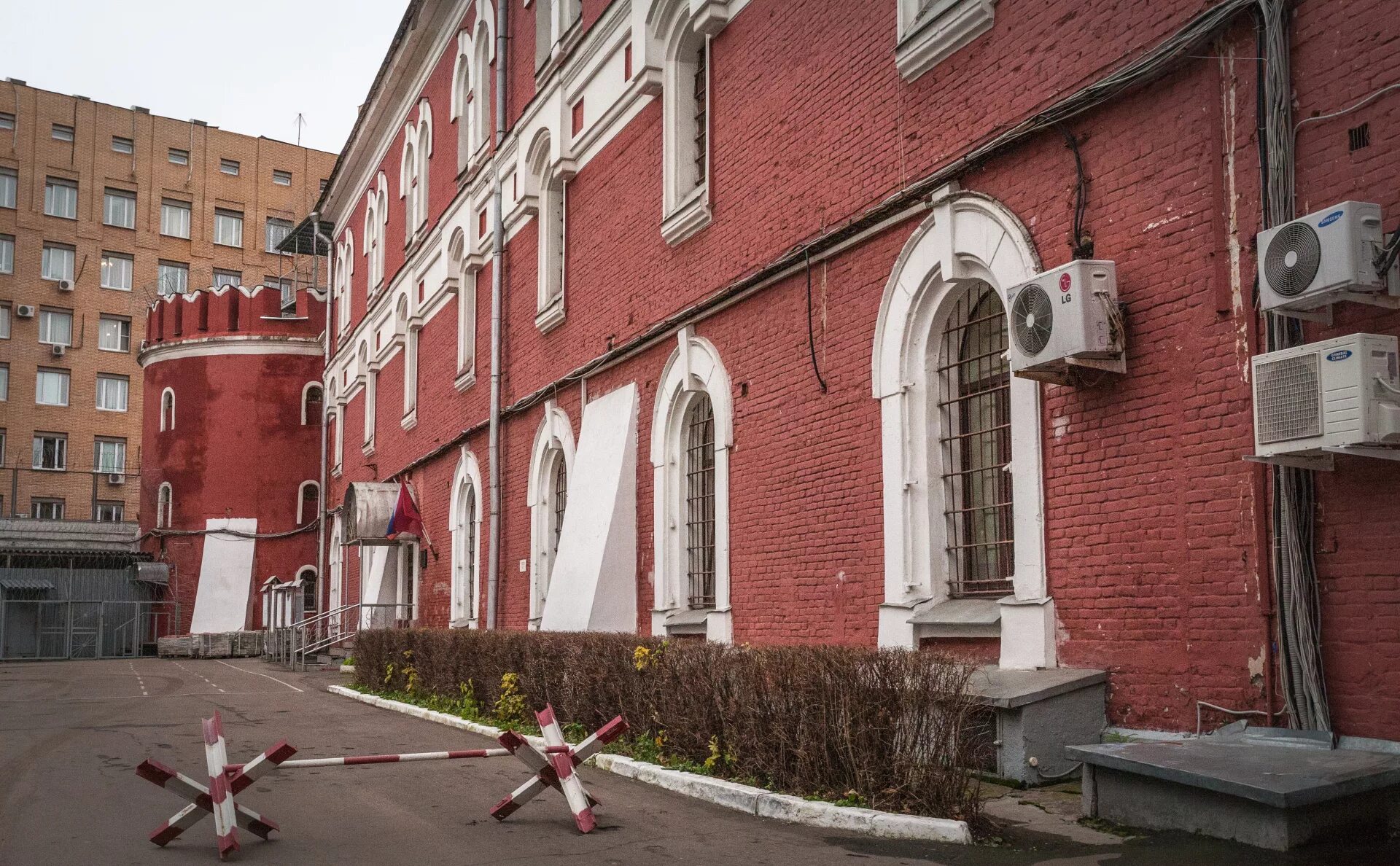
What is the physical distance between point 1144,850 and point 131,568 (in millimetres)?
40076

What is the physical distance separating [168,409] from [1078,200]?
37.1 metres

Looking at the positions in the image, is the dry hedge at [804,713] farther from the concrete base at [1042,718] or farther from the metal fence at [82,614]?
the metal fence at [82,614]

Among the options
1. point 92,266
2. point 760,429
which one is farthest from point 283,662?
A: point 92,266

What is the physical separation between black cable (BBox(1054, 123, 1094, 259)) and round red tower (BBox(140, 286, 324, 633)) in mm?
33484

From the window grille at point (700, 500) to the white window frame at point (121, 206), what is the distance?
44865 millimetres

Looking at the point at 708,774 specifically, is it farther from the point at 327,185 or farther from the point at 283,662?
the point at 327,185

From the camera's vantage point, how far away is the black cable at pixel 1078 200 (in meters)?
Answer: 8.45

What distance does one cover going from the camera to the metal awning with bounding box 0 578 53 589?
127ft

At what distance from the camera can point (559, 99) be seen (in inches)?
713

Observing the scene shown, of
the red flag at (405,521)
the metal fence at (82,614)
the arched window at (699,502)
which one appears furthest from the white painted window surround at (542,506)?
the metal fence at (82,614)

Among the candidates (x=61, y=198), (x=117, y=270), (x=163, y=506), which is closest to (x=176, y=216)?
(x=117, y=270)

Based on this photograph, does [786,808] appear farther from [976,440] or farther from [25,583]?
[25,583]


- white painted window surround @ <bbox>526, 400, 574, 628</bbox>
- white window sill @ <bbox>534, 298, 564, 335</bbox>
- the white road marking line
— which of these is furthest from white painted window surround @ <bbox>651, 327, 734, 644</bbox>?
the white road marking line

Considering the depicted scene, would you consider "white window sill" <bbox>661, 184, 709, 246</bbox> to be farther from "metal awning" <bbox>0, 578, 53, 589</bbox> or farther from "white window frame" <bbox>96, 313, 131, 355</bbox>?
"white window frame" <bbox>96, 313, 131, 355</bbox>
